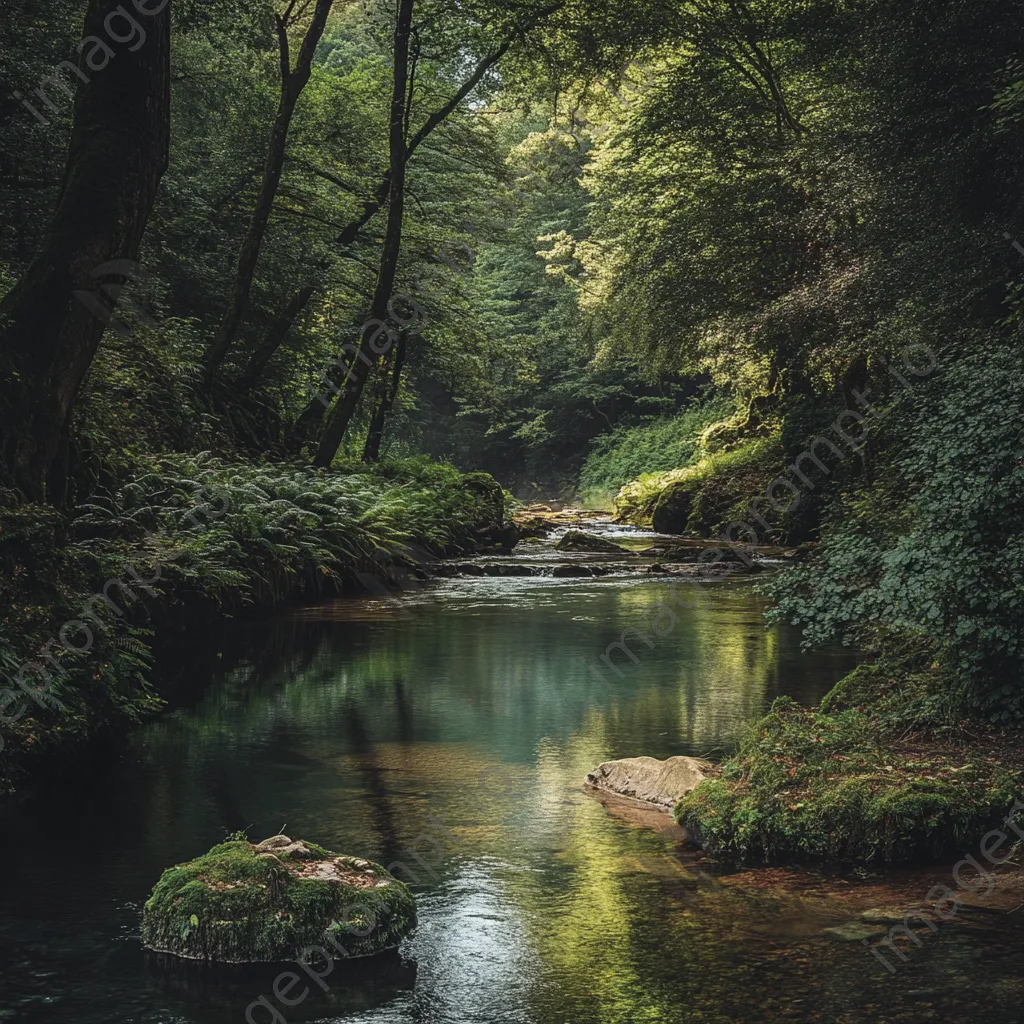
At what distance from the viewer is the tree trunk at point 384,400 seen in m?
28.8

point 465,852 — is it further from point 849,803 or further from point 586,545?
point 586,545

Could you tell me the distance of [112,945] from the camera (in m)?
5.36

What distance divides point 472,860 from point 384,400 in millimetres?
23465

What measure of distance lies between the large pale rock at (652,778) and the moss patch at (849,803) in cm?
28

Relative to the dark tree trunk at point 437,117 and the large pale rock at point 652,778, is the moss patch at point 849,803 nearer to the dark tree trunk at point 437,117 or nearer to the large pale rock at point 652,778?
the large pale rock at point 652,778

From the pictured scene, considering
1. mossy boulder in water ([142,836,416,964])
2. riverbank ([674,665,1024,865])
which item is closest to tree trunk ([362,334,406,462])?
riverbank ([674,665,1024,865])

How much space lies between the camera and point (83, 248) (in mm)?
9344

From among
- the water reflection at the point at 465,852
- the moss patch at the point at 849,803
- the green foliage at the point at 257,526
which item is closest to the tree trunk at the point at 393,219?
the green foliage at the point at 257,526

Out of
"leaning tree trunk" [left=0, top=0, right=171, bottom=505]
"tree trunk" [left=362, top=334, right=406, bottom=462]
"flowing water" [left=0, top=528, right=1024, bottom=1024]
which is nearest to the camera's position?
"flowing water" [left=0, top=528, right=1024, bottom=1024]

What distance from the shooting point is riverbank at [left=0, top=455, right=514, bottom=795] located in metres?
8.32

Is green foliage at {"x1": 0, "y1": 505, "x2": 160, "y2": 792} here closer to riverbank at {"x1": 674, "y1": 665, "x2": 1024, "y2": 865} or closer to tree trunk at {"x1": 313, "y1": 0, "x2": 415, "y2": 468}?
riverbank at {"x1": 674, "y1": 665, "x2": 1024, "y2": 865}

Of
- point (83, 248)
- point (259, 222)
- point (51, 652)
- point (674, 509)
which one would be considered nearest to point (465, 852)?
point (51, 652)

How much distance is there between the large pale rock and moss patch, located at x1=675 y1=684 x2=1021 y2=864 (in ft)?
0.92

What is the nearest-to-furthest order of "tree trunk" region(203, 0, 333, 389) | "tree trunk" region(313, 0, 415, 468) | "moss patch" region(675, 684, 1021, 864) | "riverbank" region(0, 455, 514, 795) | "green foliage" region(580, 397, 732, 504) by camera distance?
"moss patch" region(675, 684, 1021, 864)
"riverbank" region(0, 455, 514, 795)
"tree trunk" region(203, 0, 333, 389)
"tree trunk" region(313, 0, 415, 468)
"green foliage" region(580, 397, 732, 504)
